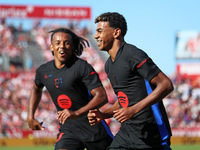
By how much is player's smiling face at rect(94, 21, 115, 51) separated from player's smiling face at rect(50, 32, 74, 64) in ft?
3.70

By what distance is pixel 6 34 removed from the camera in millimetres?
28969

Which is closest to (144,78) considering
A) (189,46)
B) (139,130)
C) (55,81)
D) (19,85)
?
(139,130)

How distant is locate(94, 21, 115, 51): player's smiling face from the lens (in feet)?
15.7

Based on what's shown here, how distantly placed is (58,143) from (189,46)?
2809 centimetres

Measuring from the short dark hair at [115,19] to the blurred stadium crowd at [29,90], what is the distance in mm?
14059

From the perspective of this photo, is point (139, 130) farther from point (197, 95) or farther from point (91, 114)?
point (197, 95)

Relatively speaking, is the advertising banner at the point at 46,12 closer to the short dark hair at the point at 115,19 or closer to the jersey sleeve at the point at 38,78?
the jersey sleeve at the point at 38,78

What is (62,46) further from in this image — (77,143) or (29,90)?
(29,90)

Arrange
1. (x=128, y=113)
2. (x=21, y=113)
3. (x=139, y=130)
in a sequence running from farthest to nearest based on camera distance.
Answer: (x=21, y=113), (x=139, y=130), (x=128, y=113)

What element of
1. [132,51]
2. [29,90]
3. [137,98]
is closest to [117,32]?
[132,51]

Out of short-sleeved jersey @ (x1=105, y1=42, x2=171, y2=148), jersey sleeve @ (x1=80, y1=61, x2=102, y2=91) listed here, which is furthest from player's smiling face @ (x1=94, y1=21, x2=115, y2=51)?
jersey sleeve @ (x1=80, y1=61, x2=102, y2=91)

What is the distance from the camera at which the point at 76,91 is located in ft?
18.7

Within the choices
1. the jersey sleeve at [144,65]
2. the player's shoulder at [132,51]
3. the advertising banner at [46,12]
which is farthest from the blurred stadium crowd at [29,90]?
the jersey sleeve at [144,65]

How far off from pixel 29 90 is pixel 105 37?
1837 cm
